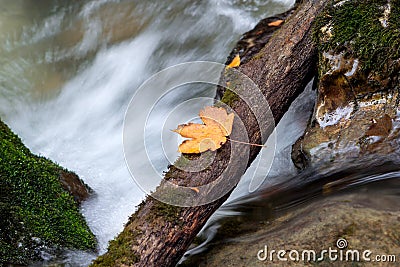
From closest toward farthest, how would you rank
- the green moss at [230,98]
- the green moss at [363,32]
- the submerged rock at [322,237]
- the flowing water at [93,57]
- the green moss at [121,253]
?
the submerged rock at [322,237] < the green moss at [121,253] < the green moss at [230,98] < the green moss at [363,32] < the flowing water at [93,57]

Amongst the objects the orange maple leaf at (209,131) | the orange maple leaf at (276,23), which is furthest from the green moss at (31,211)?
the orange maple leaf at (276,23)

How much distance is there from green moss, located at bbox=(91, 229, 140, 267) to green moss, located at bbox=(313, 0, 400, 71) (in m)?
2.30

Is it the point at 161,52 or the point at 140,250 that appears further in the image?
the point at 161,52

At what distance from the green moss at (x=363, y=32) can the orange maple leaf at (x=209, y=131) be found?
1.18 meters

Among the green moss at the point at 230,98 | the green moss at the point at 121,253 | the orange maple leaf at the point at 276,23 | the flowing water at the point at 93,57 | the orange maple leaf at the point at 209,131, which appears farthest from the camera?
the flowing water at the point at 93,57

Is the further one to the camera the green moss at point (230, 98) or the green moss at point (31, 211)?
the green moss at point (230, 98)

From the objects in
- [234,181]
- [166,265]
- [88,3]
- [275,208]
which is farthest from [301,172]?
[88,3]

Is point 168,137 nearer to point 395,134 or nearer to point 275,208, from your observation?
point 275,208

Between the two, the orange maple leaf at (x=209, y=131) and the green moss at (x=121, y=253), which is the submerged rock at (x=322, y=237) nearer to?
the green moss at (x=121, y=253)

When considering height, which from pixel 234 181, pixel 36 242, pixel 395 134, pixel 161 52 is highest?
pixel 161 52

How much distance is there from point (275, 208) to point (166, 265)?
1.02 metres

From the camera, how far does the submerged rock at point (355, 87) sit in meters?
3.56

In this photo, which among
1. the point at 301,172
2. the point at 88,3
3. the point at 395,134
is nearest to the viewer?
the point at 395,134

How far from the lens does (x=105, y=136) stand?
6.31 metres
